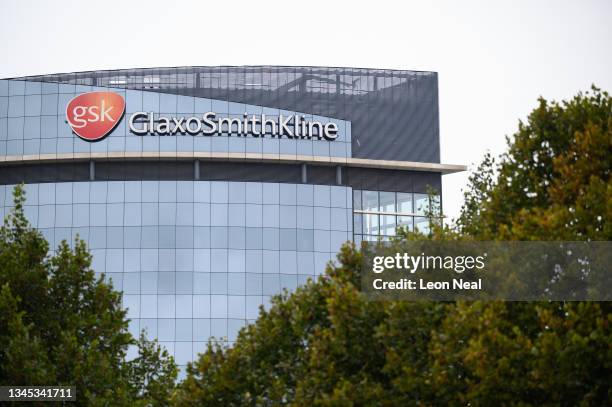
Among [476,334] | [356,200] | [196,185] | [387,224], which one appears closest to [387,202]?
[387,224]

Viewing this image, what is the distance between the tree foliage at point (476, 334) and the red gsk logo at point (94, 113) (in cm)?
5314

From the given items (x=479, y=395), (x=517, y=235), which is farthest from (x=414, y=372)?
(x=517, y=235)

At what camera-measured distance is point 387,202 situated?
91500mm

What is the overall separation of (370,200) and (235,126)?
1262cm

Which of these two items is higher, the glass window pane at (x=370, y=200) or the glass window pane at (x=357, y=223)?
the glass window pane at (x=370, y=200)

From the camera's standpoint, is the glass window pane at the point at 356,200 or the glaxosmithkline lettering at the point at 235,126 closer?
the glaxosmithkline lettering at the point at 235,126

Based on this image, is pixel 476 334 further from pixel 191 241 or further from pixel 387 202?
pixel 387 202

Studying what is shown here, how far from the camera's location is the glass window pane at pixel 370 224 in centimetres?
9075

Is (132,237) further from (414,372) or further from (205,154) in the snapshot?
(414,372)

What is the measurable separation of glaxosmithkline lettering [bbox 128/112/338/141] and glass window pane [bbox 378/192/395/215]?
6.63 meters

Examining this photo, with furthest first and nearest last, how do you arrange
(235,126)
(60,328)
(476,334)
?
1. (235,126)
2. (60,328)
3. (476,334)

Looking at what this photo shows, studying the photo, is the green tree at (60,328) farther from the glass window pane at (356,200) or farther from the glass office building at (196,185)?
the glass window pane at (356,200)

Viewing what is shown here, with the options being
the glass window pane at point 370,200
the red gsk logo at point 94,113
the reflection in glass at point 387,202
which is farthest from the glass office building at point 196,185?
the reflection in glass at point 387,202

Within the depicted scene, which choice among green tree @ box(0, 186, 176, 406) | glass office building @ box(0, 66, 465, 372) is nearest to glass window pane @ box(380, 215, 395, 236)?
glass office building @ box(0, 66, 465, 372)
